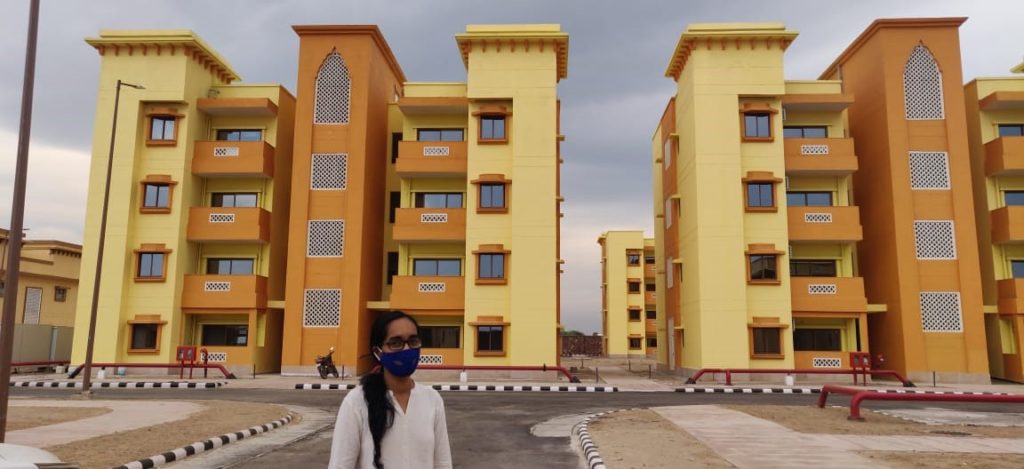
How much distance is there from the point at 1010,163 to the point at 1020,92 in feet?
10.9

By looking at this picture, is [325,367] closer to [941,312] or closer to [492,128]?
[492,128]

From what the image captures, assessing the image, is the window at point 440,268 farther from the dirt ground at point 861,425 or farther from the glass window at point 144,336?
the dirt ground at point 861,425

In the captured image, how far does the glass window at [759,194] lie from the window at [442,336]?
14102 mm

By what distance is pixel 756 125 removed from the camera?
1206 inches

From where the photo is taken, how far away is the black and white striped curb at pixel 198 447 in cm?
915

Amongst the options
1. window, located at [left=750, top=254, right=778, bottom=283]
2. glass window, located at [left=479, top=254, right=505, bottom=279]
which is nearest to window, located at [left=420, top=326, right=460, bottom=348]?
glass window, located at [left=479, top=254, right=505, bottom=279]

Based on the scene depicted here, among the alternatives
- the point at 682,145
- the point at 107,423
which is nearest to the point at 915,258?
the point at 682,145

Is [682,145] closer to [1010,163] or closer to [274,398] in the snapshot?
[1010,163]

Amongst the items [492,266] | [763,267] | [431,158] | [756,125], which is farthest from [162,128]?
[763,267]

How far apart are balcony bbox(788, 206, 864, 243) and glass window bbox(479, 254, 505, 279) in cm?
1249

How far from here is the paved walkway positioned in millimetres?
11062

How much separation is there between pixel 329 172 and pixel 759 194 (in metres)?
18.7

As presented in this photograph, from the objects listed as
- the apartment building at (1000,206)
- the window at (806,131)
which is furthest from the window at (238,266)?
the apartment building at (1000,206)

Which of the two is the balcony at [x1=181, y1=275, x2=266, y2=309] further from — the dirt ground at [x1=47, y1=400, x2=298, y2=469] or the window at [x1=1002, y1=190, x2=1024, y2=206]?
the window at [x1=1002, y1=190, x2=1024, y2=206]
